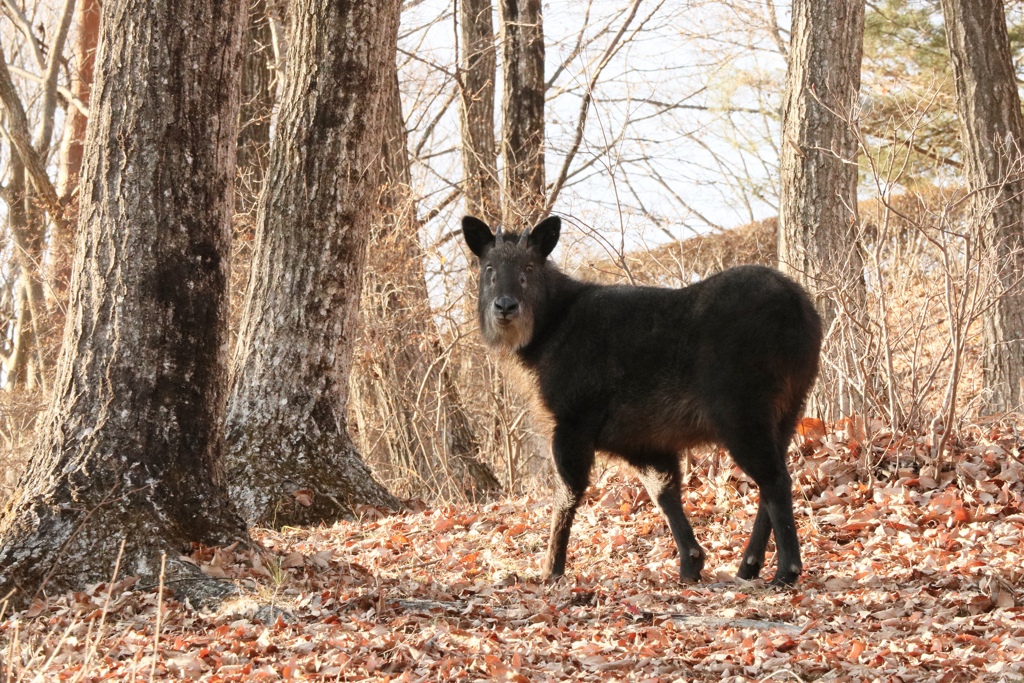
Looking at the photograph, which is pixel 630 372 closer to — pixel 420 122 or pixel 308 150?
pixel 308 150

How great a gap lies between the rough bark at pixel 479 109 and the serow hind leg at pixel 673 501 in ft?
19.6

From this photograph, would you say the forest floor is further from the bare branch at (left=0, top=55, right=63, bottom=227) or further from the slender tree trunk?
the bare branch at (left=0, top=55, right=63, bottom=227)

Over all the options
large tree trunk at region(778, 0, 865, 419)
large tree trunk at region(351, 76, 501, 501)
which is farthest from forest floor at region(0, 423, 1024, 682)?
large tree trunk at region(351, 76, 501, 501)

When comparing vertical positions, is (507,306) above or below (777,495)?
above

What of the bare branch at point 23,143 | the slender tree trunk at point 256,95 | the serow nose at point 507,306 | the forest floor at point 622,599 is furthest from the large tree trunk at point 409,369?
the bare branch at point 23,143

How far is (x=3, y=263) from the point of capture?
18859 mm

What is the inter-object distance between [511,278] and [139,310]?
246 cm

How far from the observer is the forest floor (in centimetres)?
457

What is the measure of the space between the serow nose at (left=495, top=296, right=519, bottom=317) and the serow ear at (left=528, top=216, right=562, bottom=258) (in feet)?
2.10

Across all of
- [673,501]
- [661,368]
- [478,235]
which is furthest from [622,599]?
[478,235]

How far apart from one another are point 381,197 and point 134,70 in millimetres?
6873

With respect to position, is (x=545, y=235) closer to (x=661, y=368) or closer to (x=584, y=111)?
(x=661, y=368)

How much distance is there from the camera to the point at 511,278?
703 cm

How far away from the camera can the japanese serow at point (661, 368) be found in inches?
242
